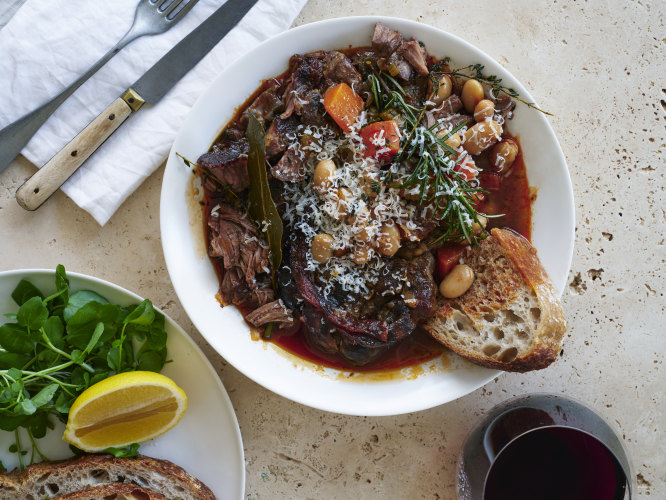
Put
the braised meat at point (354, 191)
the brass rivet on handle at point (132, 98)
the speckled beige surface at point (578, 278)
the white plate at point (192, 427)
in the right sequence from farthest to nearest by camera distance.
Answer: the speckled beige surface at point (578, 278), the brass rivet on handle at point (132, 98), the white plate at point (192, 427), the braised meat at point (354, 191)

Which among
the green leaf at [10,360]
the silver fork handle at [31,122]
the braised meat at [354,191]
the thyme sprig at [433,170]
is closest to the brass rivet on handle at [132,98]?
the silver fork handle at [31,122]

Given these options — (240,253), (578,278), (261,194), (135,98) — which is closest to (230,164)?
(261,194)

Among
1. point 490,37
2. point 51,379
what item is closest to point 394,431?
point 51,379

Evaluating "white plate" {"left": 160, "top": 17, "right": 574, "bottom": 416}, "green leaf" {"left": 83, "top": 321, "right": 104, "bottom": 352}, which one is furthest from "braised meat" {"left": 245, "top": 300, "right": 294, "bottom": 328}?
"green leaf" {"left": 83, "top": 321, "right": 104, "bottom": 352}

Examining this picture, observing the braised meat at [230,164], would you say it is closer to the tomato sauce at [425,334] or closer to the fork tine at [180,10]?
the tomato sauce at [425,334]

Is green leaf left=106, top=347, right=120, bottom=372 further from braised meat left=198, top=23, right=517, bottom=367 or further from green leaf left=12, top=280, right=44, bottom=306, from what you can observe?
braised meat left=198, top=23, right=517, bottom=367

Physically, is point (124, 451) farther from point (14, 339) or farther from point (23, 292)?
point (23, 292)

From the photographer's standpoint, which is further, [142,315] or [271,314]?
[271,314]
